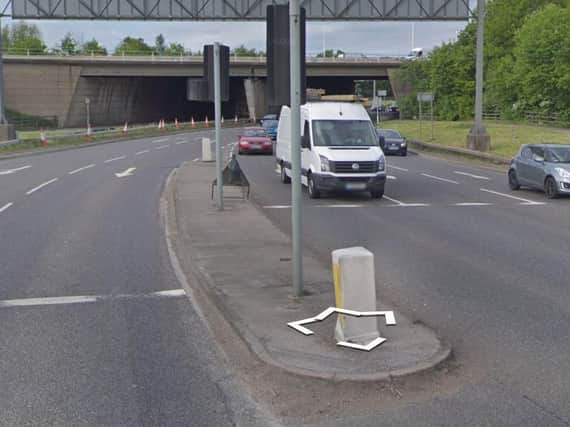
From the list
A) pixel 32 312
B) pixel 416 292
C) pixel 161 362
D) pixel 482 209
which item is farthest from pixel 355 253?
pixel 482 209

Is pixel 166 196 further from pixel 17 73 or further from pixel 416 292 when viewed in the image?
pixel 17 73

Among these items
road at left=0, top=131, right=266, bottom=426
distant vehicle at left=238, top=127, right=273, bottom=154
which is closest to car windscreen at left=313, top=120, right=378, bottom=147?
road at left=0, top=131, right=266, bottom=426

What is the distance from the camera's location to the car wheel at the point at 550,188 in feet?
70.7

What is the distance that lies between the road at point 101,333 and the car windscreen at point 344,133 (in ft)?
18.9

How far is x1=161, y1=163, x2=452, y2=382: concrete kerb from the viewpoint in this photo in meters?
6.75

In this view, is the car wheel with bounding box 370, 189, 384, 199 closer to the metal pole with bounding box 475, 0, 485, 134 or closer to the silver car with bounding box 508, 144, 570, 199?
the silver car with bounding box 508, 144, 570, 199

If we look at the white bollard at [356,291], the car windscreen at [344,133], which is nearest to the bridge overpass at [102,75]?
the car windscreen at [344,133]

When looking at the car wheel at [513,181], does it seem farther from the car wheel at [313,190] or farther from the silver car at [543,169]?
the car wheel at [313,190]

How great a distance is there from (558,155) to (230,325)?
16365 mm

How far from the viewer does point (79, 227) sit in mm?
16094

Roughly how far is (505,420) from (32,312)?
5546 millimetres

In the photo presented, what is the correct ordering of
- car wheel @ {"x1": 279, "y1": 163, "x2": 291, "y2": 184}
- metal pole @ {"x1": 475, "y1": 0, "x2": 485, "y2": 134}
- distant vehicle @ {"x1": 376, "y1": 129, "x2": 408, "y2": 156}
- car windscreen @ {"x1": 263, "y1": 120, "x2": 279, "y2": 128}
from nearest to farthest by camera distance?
car wheel @ {"x1": 279, "y1": 163, "x2": 291, "y2": 184}
metal pole @ {"x1": 475, "y1": 0, "x2": 485, "y2": 134}
distant vehicle @ {"x1": 376, "y1": 129, "x2": 408, "y2": 156}
car windscreen @ {"x1": 263, "y1": 120, "x2": 279, "y2": 128}

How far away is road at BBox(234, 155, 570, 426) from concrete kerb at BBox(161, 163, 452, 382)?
0.28m

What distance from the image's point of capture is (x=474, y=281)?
10836 millimetres
